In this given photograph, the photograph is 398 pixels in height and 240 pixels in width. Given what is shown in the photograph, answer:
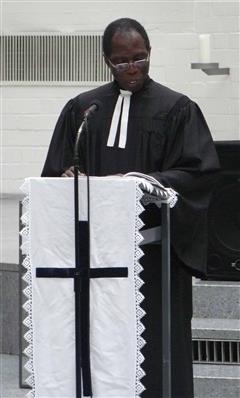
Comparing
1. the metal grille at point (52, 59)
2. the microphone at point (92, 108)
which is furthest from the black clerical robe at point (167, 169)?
the metal grille at point (52, 59)

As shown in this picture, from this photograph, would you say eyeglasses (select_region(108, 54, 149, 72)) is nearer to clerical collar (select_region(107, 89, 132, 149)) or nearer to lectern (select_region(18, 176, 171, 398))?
clerical collar (select_region(107, 89, 132, 149))

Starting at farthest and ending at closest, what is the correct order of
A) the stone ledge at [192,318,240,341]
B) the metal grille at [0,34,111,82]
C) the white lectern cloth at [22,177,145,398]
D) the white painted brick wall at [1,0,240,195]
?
the metal grille at [0,34,111,82]
the white painted brick wall at [1,0,240,195]
the stone ledge at [192,318,240,341]
the white lectern cloth at [22,177,145,398]

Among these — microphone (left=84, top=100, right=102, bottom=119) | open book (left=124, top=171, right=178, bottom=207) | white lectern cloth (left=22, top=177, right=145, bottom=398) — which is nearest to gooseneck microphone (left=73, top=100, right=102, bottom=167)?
microphone (left=84, top=100, right=102, bottom=119)

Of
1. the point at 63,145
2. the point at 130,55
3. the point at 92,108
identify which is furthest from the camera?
the point at 63,145

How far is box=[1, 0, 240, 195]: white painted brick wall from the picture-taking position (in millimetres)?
7023

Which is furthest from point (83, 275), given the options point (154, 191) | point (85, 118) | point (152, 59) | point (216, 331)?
point (152, 59)

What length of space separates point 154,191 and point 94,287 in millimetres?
373

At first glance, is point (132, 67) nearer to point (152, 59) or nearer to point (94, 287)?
point (94, 287)

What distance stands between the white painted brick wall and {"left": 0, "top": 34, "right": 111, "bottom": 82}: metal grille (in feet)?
0.20

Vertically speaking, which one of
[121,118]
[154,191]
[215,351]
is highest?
[121,118]

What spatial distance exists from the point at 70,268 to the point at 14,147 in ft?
13.5

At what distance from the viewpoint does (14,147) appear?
7.52m

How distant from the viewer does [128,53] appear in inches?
155

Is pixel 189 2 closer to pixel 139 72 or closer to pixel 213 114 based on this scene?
pixel 213 114
